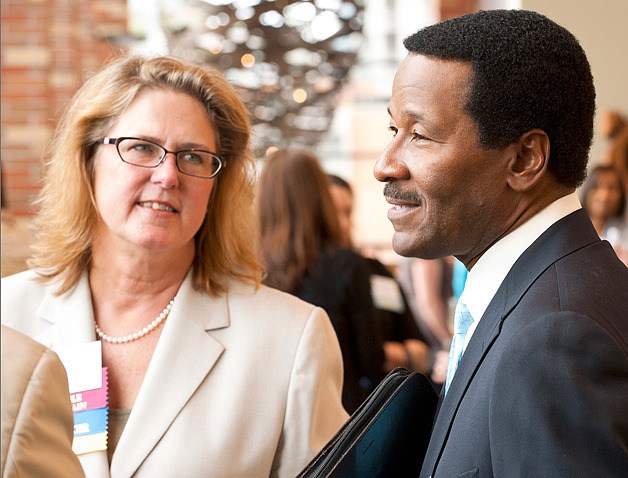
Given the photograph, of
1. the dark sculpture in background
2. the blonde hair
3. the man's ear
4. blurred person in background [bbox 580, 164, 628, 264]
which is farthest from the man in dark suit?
blurred person in background [bbox 580, 164, 628, 264]

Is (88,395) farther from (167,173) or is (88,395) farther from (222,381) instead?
(167,173)

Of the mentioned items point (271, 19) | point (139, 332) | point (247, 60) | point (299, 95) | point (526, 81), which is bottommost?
point (139, 332)

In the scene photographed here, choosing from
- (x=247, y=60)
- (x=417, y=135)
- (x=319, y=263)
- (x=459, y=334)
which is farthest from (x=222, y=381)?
(x=247, y=60)

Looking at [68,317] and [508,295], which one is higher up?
[508,295]

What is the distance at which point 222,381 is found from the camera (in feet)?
6.30

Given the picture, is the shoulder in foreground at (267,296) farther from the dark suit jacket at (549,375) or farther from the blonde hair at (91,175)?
the dark suit jacket at (549,375)

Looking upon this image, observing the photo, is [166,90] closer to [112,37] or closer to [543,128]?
[543,128]

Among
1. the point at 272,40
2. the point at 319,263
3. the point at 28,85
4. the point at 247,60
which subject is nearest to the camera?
the point at 319,263

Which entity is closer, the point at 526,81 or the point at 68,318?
the point at 526,81

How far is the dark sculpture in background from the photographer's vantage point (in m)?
4.85

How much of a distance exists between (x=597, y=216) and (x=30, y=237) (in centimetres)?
378

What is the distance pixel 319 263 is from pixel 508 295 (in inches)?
76.2

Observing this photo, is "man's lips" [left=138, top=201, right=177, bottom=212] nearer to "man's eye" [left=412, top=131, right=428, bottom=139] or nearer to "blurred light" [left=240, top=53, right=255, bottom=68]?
"man's eye" [left=412, top=131, right=428, bottom=139]

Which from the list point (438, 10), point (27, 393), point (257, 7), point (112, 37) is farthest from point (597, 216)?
point (27, 393)
